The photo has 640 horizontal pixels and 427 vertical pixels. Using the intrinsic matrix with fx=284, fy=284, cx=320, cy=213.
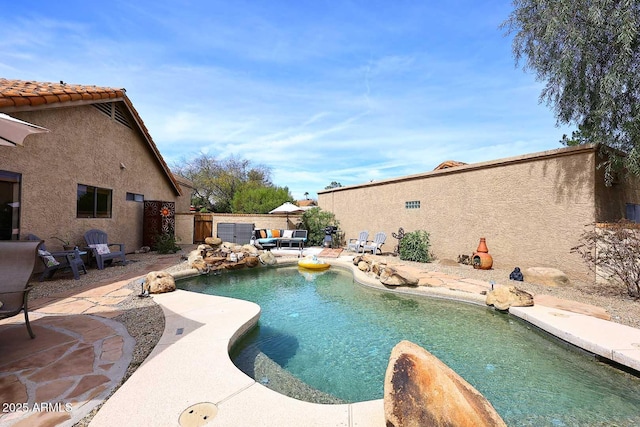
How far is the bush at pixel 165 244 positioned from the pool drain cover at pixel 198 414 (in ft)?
35.0

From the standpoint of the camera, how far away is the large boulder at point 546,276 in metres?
6.92

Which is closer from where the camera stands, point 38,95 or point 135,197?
point 38,95

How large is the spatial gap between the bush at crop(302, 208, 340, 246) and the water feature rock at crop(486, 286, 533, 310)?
10243 millimetres

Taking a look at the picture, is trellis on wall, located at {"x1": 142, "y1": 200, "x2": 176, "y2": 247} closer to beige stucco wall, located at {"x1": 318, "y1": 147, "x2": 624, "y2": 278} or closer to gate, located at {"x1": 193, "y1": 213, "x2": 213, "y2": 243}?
gate, located at {"x1": 193, "y1": 213, "x2": 213, "y2": 243}

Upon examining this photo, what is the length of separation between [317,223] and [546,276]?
10205 millimetres

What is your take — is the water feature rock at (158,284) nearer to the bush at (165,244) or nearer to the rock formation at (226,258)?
the rock formation at (226,258)

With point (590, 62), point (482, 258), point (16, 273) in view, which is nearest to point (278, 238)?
point (482, 258)

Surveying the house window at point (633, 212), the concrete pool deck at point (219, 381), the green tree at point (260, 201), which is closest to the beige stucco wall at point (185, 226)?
the green tree at point (260, 201)

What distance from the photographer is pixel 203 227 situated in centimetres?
1555

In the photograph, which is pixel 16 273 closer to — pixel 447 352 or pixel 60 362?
pixel 60 362

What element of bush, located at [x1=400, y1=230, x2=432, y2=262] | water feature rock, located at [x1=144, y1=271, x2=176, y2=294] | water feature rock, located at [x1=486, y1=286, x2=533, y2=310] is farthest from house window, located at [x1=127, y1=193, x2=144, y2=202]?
water feature rock, located at [x1=486, y1=286, x2=533, y2=310]

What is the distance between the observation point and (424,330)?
4.83 metres

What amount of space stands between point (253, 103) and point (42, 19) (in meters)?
8.12

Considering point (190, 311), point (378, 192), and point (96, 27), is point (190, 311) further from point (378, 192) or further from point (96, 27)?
point (378, 192)
